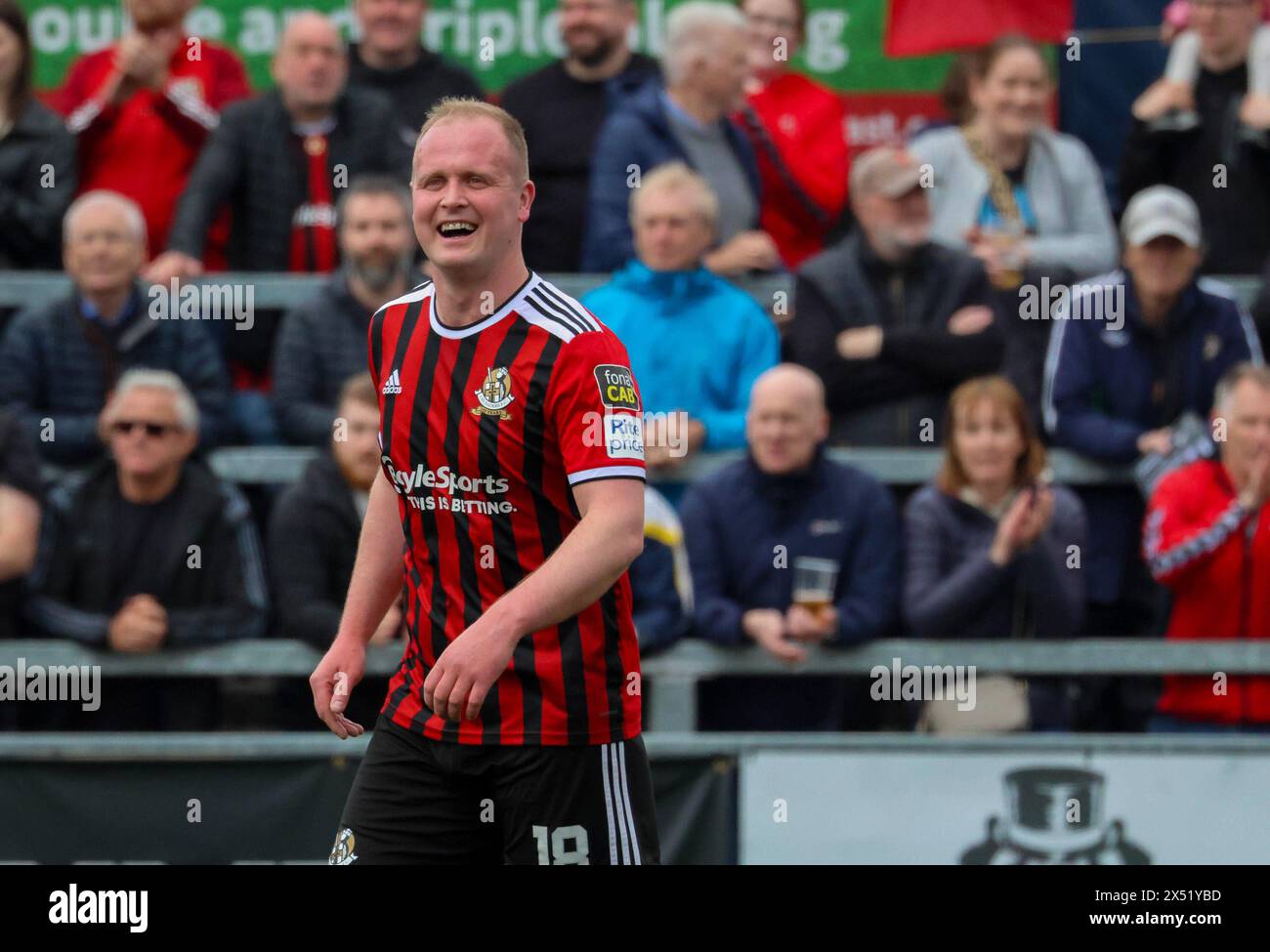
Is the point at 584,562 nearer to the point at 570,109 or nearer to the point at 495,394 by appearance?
the point at 495,394

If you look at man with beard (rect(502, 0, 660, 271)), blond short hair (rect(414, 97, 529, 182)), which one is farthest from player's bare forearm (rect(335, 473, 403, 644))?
man with beard (rect(502, 0, 660, 271))

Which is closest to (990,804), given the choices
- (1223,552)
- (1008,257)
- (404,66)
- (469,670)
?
(1223,552)

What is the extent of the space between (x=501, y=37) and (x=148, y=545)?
11.1 ft

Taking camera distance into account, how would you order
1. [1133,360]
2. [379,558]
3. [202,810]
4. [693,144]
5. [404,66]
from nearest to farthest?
[379,558] < [202,810] < [1133,360] < [693,144] < [404,66]

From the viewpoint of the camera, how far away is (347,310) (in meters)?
7.88

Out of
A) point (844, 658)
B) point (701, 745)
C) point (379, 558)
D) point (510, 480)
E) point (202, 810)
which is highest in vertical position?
point (510, 480)

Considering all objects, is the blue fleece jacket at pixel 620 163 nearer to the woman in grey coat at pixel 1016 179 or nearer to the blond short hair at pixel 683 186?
the blond short hair at pixel 683 186

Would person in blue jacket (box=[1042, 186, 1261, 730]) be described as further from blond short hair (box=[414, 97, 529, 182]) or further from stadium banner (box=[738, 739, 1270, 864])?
blond short hair (box=[414, 97, 529, 182])

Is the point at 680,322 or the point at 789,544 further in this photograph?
the point at 680,322

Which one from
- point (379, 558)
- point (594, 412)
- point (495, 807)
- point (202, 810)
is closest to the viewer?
point (594, 412)

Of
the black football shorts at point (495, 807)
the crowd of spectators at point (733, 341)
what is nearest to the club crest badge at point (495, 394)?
the black football shorts at point (495, 807)

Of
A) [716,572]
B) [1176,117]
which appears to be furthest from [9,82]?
[1176,117]

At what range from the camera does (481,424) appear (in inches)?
169

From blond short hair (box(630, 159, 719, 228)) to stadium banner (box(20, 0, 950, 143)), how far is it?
1.92 meters
